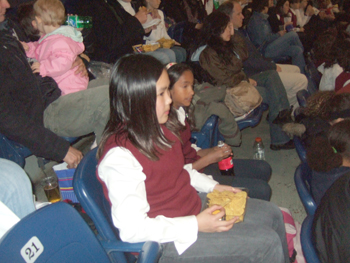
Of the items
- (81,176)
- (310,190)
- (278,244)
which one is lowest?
(310,190)

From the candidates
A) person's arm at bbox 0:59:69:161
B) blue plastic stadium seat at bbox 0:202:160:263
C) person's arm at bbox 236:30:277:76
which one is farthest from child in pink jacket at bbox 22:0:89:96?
person's arm at bbox 236:30:277:76

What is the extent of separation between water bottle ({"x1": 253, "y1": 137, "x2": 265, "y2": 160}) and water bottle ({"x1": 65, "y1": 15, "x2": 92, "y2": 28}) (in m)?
2.03

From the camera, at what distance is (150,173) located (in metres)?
1.23

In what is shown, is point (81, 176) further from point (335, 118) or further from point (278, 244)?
point (335, 118)

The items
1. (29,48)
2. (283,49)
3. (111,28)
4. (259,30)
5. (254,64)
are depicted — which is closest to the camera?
(29,48)

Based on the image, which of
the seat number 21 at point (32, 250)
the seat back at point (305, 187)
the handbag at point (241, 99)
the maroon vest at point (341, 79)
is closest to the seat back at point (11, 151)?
the seat number 21 at point (32, 250)

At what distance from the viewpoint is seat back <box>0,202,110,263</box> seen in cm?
85

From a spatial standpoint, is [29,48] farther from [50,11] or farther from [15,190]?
[15,190]

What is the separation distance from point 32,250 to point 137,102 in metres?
0.63

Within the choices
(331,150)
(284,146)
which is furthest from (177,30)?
(331,150)

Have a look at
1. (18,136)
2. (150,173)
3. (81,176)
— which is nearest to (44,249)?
(81,176)

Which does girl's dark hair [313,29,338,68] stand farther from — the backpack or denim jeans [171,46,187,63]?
the backpack

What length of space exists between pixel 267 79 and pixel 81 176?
8.81 ft

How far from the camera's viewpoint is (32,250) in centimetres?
89
